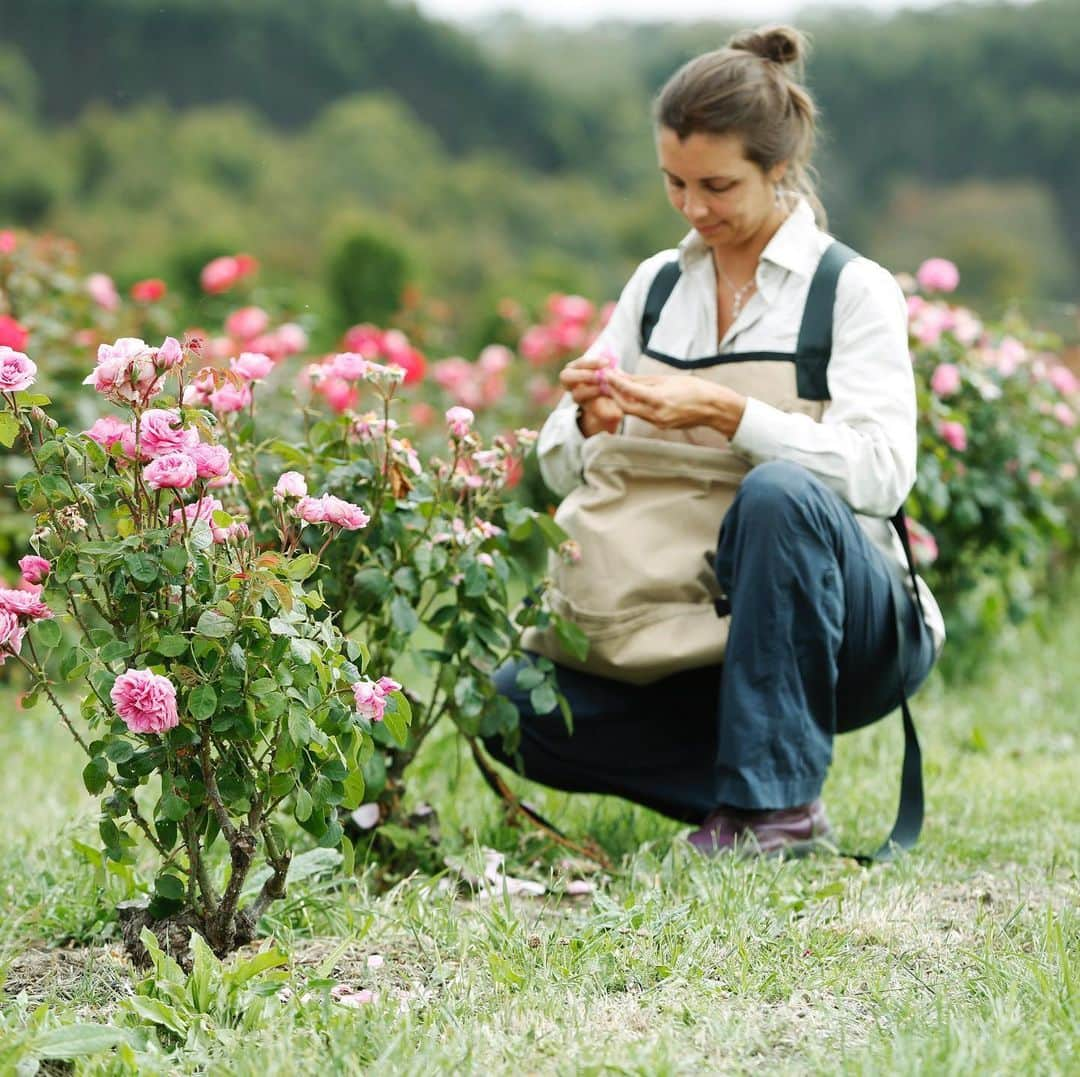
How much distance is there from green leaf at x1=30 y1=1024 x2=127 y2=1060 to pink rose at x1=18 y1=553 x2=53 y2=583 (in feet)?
1.60

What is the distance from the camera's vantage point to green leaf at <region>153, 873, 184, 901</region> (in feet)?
6.00

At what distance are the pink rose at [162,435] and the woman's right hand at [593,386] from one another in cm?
87

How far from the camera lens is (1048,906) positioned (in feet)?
6.19

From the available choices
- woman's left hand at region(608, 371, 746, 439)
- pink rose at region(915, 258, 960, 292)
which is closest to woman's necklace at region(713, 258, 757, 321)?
woman's left hand at region(608, 371, 746, 439)

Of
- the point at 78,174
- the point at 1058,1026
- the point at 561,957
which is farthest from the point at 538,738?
the point at 78,174

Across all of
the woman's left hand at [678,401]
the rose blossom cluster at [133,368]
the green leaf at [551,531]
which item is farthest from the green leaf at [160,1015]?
the woman's left hand at [678,401]

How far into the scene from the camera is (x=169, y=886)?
6.01 feet

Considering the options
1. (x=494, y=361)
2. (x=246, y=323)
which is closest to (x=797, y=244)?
(x=246, y=323)

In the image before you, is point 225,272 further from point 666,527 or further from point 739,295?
point 666,527

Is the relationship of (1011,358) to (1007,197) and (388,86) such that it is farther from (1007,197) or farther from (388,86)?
(388,86)

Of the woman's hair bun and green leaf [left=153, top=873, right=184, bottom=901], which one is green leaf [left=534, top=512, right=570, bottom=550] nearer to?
green leaf [left=153, top=873, right=184, bottom=901]

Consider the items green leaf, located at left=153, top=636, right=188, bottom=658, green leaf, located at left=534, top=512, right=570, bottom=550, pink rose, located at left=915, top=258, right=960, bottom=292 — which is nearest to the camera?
green leaf, located at left=153, top=636, right=188, bottom=658

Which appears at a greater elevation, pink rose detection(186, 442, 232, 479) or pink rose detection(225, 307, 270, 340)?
pink rose detection(186, 442, 232, 479)

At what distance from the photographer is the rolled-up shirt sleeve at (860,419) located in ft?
7.62
